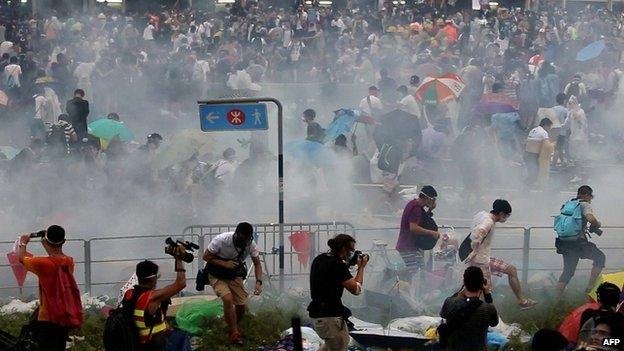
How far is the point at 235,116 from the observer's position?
14.0 metres

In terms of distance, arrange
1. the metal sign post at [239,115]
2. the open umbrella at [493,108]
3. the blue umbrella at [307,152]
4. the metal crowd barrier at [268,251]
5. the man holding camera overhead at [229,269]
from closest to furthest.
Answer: the man holding camera overhead at [229,269] → the metal sign post at [239,115] → the metal crowd barrier at [268,251] → the blue umbrella at [307,152] → the open umbrella at [493,108]

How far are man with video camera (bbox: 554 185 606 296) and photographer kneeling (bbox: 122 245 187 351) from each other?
17.1 feet

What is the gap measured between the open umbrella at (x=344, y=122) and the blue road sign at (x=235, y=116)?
711 centimetres

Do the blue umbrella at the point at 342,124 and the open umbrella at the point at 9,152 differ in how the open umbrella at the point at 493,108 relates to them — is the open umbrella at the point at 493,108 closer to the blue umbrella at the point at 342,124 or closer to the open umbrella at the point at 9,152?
the blue umbrella at the point at 342,124

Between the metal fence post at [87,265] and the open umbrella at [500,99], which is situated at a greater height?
the open umbrella at [500,99]

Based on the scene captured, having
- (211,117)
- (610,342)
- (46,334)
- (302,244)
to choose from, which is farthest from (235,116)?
(610,342)

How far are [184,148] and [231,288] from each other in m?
6.39

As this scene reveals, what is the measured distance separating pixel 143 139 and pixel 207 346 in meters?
12.0

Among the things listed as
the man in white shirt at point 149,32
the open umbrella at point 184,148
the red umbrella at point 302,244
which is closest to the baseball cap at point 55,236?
the red umbrella at point 302,244

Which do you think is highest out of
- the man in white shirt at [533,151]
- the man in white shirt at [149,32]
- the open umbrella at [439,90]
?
the man in white shirt at [149,32]

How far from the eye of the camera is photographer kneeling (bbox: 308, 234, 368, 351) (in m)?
10.6

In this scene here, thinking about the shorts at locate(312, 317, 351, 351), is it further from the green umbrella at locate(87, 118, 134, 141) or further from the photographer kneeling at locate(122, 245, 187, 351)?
the green umbrella at locate(87, 118, 134, 141)

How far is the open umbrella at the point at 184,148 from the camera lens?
1834cm

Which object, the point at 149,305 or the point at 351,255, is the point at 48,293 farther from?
the point at 351,255
